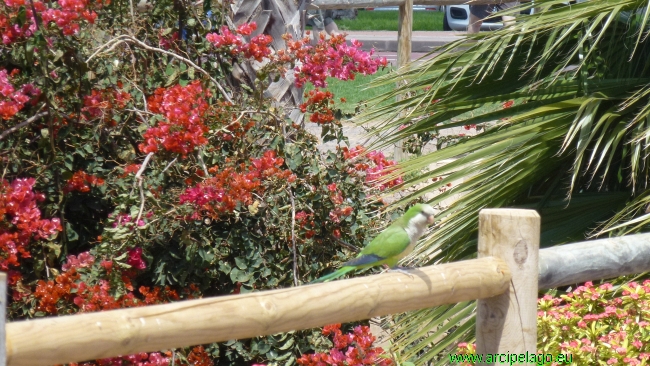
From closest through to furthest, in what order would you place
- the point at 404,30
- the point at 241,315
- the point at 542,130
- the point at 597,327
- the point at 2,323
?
the point at 2,323 → the point at 241,315 → the point at 597,327 → the point at 542,130 → the point at 404,30

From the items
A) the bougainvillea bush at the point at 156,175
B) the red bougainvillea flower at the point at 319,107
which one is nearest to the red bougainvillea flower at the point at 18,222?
the bougainvillea bush at the point at 156,175

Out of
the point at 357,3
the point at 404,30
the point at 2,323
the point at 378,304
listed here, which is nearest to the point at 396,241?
the point at 378,304

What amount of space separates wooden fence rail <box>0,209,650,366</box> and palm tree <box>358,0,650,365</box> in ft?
2.22

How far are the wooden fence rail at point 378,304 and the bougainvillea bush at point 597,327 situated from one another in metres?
0.28

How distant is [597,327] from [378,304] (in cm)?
113

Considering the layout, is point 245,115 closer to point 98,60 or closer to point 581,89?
point 98,60

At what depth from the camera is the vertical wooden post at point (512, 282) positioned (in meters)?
1.93

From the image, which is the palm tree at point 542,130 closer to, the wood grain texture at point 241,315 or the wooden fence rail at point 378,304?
the wooden fence rail at point 378,304

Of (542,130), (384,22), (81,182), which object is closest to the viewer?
(542,130)

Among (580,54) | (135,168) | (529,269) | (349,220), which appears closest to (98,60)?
(135,168)

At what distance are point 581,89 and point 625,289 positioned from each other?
874 mm

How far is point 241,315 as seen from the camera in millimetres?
1508

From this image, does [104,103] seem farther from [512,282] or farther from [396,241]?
[512,282]

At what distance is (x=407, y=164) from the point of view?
304 cm
